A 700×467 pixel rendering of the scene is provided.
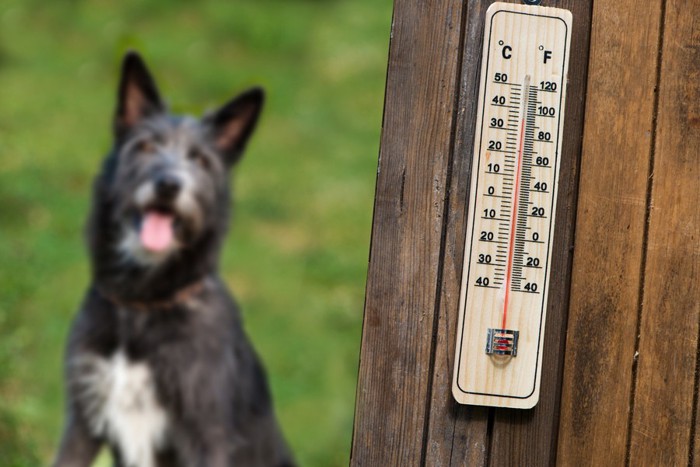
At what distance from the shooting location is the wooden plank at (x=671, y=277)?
205 cm

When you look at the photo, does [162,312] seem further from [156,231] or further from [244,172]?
[244,172]

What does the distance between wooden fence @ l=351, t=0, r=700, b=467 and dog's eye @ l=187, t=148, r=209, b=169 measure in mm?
1415

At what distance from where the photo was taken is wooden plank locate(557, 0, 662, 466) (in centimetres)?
204

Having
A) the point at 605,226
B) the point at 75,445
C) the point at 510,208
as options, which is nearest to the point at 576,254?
the point at 605,226

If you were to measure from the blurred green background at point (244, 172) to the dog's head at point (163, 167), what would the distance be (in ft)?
3.02

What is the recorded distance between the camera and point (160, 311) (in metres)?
3.17

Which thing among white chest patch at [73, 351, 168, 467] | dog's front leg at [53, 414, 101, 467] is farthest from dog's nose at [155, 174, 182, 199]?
dog's front leg at [53, 414, 101, 467]

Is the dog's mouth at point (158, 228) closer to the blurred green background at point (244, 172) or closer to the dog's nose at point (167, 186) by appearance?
the dog's nose at point (167, 186)

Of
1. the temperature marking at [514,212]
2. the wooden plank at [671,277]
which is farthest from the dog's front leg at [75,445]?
the wooden plank at [671,277]

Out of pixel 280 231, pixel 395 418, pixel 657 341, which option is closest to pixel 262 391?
pixel 395 418

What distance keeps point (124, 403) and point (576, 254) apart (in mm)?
1751

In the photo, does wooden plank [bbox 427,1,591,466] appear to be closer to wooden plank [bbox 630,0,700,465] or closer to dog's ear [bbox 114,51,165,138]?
wooden plank [bbox 630,0,700,465]

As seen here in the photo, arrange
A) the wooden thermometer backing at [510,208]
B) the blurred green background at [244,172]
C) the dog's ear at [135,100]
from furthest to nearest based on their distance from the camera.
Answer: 1. the blurred green background at [244,172]
2. the dog's ear at [135,100]
3. the wooden thermometer backing at [510,208]

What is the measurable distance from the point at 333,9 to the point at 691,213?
7.12 metres
